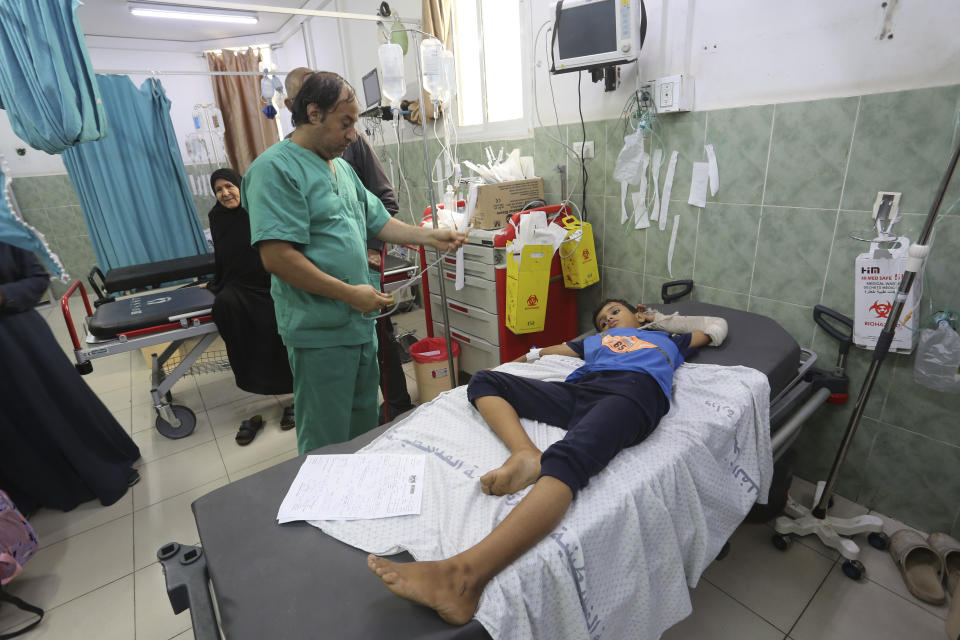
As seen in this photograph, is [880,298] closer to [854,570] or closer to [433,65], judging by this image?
[854,570]

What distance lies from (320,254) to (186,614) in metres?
1.30

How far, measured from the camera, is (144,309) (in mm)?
2408

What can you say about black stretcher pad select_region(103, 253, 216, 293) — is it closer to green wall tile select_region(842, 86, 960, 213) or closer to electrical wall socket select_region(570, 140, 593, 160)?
electrical wall socket select_region(570, 140, 593, 160)

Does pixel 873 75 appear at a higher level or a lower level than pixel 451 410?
higher

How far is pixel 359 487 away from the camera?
45.8 inches

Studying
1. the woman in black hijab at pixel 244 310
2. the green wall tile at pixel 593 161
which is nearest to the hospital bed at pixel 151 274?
the woman in black hijab at pixel 244 310

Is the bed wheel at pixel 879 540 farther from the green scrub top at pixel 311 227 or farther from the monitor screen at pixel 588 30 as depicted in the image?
the monitor screen at pixel 588 30

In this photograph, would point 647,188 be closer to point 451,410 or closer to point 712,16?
point 712,16

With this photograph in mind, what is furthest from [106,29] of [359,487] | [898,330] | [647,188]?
[898,330]

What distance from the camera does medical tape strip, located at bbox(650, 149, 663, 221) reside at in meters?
2.16

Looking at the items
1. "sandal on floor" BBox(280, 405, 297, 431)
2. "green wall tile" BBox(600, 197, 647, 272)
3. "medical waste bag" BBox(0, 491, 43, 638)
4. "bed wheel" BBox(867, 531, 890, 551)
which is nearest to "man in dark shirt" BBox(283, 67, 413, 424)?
"sandal on floor" BBox(280, 405, 297, 431)

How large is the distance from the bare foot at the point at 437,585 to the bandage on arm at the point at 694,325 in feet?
4.13

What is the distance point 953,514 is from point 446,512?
5.92 feet

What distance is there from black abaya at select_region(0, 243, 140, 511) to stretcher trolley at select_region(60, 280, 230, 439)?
123 millimetres
